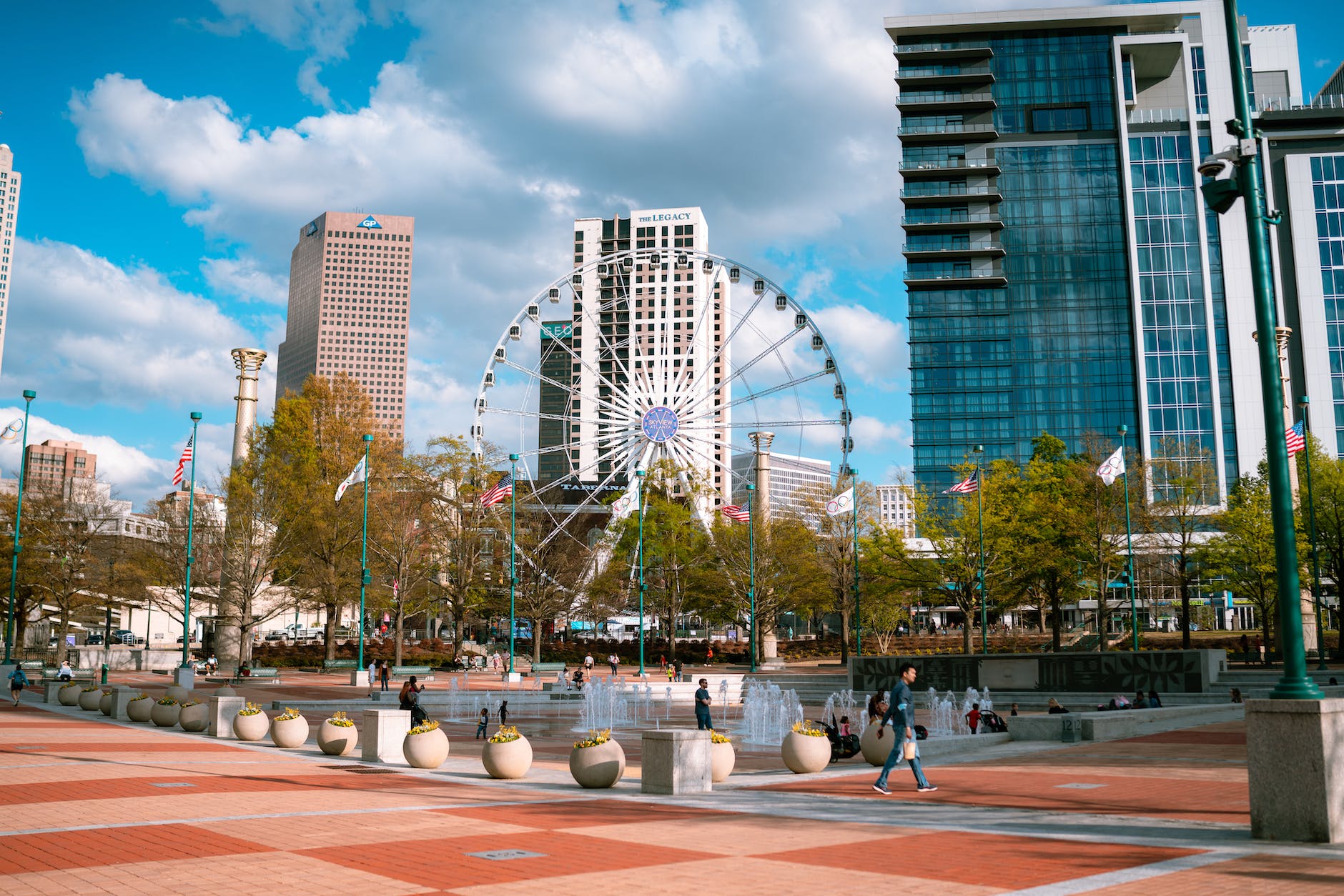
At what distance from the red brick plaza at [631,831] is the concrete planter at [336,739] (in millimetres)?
1288

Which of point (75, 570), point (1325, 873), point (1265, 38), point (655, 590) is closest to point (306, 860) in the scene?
point (1325, 873)

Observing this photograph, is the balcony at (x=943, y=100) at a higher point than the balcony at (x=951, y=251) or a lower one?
higher

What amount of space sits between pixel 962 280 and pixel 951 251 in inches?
136

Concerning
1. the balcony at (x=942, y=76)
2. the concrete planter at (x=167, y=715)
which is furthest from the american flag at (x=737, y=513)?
the balcony at (x=942, y=76)

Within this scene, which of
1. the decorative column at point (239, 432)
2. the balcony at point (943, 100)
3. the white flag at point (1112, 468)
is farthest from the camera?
the balcony at point (943, 100)

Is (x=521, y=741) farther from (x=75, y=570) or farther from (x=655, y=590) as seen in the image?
(x=655, y=590)

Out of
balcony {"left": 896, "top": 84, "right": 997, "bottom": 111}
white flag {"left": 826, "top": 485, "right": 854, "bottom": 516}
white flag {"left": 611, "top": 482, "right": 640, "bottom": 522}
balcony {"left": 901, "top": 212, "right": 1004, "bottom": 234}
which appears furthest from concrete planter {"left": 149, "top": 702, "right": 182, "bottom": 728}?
balcony {"left": 896, "top": 84, "right": 997, "bottom": 111}

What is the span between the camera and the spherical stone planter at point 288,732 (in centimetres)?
2231

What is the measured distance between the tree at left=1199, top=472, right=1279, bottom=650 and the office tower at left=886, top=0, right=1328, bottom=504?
170ft

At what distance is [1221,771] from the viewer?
655 inches

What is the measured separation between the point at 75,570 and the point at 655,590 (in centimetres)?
3223

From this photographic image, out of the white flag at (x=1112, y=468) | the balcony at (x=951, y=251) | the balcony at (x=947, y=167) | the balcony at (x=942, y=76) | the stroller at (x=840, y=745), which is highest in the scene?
the balcony at (x=942, y=76)

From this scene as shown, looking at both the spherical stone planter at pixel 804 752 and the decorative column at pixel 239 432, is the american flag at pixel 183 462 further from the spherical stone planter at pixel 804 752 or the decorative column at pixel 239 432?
the spherical stone planter at pixel 804 752

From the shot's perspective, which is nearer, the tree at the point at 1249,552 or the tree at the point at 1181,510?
the tree at the point at 1249,552
